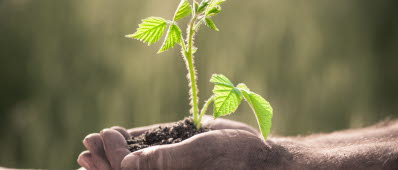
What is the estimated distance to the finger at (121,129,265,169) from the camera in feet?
2.14

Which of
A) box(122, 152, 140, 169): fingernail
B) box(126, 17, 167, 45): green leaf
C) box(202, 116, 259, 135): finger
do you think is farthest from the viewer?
box(202, 116, 259, 135): finger

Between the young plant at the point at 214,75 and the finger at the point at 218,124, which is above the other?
the young plant at the point at 214,75

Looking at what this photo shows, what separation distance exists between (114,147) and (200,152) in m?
0.16

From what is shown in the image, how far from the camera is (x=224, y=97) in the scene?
711 mm

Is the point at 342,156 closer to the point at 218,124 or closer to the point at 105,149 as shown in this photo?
the point at 218,124

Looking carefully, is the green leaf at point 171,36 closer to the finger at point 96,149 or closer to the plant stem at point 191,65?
the plant stem at point 191,65

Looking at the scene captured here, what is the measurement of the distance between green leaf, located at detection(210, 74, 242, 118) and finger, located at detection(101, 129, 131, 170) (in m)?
0.18

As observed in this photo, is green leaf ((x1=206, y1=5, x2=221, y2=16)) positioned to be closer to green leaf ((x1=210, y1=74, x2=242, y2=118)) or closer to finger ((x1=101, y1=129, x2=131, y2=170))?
green leaf ((x1=210, y1=74, x2=242, y2=118))

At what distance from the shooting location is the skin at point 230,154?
2.17ft

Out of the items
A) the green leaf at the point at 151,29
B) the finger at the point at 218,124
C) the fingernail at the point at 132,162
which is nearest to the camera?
the fingernail at the point at 132,162

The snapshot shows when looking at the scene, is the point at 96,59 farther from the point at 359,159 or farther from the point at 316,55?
the point at 359,159

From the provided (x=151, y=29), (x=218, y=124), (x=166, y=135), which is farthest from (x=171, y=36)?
(x=218, y=124)

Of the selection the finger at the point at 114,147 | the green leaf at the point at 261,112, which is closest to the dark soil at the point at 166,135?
the finger at the point at 114,147

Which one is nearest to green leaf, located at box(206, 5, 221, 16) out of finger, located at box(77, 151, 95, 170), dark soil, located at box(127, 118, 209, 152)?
dark soil, located at box(127, 118, 209, 152)
